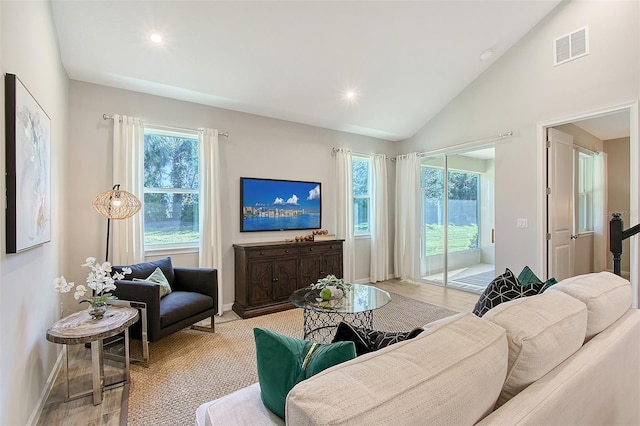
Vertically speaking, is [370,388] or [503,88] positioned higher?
[503,88]

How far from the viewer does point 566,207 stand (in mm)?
4027

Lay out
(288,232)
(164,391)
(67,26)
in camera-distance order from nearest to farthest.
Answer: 1. (164,391)
2. (67,26)
3. (288,232)

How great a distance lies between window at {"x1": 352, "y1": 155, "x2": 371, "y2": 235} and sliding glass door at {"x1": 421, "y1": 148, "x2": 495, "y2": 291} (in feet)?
3.21

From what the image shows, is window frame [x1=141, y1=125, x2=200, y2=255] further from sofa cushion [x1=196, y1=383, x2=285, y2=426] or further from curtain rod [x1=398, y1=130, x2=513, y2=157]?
curtain rod [x1=398, y1=130, x2=513, y2=157]

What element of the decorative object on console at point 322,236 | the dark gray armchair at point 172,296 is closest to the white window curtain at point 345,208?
the decorative object on console at point 322,236

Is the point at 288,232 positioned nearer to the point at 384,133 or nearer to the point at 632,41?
the point at 384,133

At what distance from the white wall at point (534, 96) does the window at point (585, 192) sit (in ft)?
3.80

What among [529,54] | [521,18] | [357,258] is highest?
[521,18]

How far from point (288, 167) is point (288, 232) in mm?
968

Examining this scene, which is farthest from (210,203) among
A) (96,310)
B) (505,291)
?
(505,291)

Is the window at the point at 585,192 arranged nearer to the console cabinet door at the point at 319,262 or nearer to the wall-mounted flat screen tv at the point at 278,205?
the console cabinet door at the point at 319,262

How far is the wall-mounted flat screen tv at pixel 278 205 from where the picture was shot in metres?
4.16

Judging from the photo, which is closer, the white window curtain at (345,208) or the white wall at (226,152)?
A: the white wall at (226,152)

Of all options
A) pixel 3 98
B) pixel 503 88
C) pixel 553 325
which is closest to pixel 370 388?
pixel 553 325
